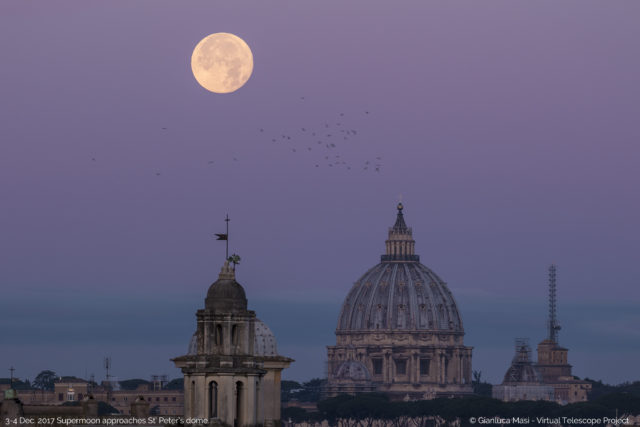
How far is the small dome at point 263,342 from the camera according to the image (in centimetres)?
11612

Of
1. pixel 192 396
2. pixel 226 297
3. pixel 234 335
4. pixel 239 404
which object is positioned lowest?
pixel 239 404

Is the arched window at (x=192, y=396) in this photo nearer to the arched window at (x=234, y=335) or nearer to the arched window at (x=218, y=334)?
the arched window at (x=218, y=334)

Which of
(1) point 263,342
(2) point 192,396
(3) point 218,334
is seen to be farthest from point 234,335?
(1) point 263,342

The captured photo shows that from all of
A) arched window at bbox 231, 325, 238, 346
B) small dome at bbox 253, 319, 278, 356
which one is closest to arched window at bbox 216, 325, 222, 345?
arched window at bbox 231, 325, 238, 346

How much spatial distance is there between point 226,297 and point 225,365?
11.3 ft

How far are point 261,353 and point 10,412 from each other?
1280 centimetres

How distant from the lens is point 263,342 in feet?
383

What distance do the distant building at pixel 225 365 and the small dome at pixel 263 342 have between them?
906 cm

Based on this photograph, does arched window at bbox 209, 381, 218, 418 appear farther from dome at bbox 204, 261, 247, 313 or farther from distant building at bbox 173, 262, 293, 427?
dome at bbox 204, 261, 247, 313

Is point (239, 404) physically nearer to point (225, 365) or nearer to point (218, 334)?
point (225, 365)

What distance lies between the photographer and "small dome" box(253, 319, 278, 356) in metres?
116

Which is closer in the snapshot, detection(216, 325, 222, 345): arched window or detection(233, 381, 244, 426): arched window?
detection(233, 381, 244, 426): arched window

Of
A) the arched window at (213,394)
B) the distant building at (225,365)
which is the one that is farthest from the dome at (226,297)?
the arched window at (213,394)

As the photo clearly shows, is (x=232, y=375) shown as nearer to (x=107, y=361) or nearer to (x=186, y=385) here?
(x=186, y=385)
